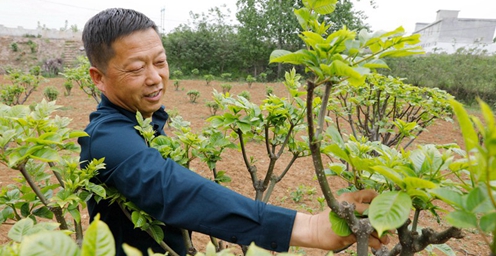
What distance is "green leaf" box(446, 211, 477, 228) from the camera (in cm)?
56

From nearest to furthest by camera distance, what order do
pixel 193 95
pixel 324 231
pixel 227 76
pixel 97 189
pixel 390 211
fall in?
pixel 390 211 < pixel 324 231 < pixel 97 189 < pixel 193 95 < pixel 227 76

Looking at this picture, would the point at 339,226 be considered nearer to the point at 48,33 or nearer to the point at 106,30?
the point at 106,30

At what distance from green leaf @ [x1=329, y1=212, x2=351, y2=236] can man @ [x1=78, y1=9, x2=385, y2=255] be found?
0.20ft

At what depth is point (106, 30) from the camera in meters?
1.31

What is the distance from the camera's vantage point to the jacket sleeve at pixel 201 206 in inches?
39.2

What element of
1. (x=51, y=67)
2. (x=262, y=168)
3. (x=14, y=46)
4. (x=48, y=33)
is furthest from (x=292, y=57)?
(x=48, y=33)

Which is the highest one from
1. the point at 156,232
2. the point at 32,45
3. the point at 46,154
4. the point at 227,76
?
the point at 46,154

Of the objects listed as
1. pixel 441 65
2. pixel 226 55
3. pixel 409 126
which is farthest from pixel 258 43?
pixel 409 126

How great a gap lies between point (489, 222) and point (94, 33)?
143 cm

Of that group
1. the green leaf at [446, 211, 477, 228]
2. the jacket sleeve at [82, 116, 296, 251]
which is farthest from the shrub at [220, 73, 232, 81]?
the green leaf at [446, 211, 477, 228]

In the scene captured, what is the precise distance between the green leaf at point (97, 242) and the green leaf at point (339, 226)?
1.99 ft

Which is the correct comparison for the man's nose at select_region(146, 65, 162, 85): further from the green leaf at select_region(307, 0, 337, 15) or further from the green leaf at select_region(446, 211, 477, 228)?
the green leaf at select_region(446, 211, 477, 228)

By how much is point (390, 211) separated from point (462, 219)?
127 millimetres

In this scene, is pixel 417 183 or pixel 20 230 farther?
pixel 20 230
